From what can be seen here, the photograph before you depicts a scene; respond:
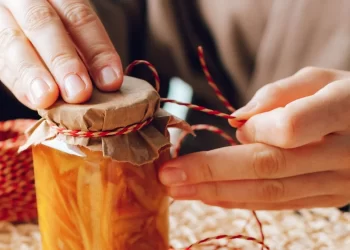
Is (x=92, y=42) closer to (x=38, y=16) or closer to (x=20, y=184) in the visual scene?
(x=38, y=16)

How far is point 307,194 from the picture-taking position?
1.32 ft

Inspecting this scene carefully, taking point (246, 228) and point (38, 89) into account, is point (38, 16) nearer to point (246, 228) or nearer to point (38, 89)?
point (38, 89)

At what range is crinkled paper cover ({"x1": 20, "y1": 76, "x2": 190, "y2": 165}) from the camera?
300 mm

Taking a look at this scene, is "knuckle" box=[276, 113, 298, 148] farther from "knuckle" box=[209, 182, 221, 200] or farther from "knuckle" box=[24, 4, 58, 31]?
"knuckle" box=[24, 4, 58, 31]

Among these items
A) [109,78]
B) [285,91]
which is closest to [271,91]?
[285,91]

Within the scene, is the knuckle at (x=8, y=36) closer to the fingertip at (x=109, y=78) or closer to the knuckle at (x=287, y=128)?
the fingertip at (x=109, y=78)

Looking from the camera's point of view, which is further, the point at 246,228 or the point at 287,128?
the point at 246,228

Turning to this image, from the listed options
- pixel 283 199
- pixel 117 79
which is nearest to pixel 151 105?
pixel 117 79

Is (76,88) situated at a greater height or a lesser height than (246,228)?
greater

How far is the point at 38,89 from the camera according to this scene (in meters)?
0.31

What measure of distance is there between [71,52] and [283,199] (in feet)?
0.63

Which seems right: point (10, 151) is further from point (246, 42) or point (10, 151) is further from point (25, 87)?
point (246, 42)

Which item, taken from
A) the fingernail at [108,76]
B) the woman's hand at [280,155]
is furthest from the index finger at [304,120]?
the fingernail at [108,76]

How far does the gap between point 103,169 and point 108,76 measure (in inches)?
2.4
